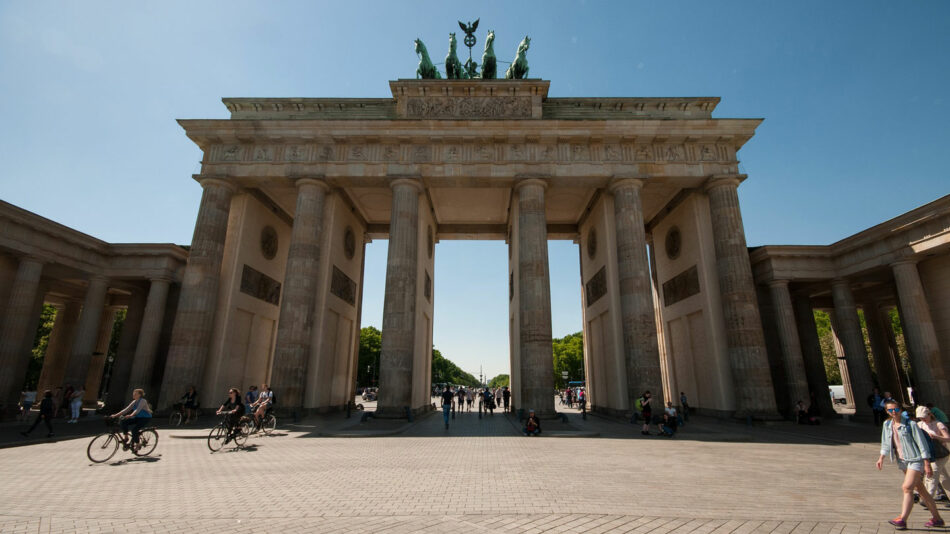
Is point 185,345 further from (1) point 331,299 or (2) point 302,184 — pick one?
(2) point 302,184

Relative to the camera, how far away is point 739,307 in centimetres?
2041

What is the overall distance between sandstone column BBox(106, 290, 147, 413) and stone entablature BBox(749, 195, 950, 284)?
3404 centimetres

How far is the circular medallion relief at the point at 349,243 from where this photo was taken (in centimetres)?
2662

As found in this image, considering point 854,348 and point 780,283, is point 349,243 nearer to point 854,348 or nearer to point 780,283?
point 780,283

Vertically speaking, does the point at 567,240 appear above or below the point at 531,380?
above

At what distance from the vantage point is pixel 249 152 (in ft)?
76.2

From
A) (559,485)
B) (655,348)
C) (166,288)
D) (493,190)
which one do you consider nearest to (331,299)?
(166,288)

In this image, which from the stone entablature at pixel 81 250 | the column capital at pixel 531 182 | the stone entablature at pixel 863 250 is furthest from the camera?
the column capital at pixel 531 182

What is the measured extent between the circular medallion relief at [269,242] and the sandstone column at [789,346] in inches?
1173

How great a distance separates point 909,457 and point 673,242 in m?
22.2

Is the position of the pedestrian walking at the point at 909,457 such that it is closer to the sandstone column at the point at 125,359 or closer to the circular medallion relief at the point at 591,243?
the circular medallion relief at the point at 591,243

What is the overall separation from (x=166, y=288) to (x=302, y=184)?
9.83 metres

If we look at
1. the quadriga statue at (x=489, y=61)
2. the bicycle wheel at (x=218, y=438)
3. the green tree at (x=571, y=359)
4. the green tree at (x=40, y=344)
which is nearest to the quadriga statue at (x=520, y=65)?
the quadriga statue at (x=489, y=61)

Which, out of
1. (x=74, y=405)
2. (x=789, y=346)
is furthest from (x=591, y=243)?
(x=74, y=405)
